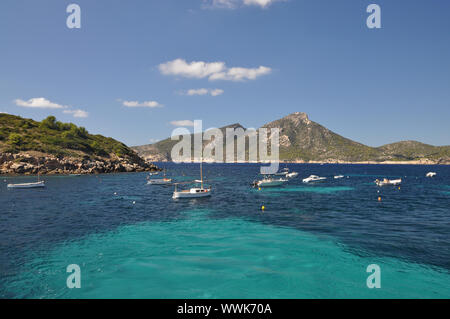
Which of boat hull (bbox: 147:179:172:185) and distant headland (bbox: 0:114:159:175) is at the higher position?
distant headland (bbox: 0:114:159:175)

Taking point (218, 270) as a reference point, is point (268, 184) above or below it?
above

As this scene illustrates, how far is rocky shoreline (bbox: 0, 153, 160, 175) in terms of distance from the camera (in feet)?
390

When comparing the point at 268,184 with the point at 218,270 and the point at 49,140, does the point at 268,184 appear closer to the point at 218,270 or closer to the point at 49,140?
the point at 218,270

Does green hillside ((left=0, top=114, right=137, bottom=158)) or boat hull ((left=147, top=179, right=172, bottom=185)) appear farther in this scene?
green hillside ((left=0, top=114, right=137, bottom=158))

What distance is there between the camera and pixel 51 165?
12850 cm

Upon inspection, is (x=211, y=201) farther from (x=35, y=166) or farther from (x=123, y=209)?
(x=35, y=166)

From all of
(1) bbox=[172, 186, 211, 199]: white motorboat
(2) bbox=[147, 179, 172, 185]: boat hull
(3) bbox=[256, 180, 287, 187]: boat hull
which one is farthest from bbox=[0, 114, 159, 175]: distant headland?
(3) bbox=[256, 180, 287, 187]: boat hull

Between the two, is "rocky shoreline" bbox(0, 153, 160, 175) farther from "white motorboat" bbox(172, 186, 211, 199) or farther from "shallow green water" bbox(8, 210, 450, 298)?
"shallow green water" bbox(8, 210, 450, 298)

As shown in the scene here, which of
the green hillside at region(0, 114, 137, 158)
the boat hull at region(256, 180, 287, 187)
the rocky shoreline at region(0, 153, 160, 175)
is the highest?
the green hillside at region(0, 114, 137, 158)

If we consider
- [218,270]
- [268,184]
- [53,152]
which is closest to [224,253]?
[218,270]
